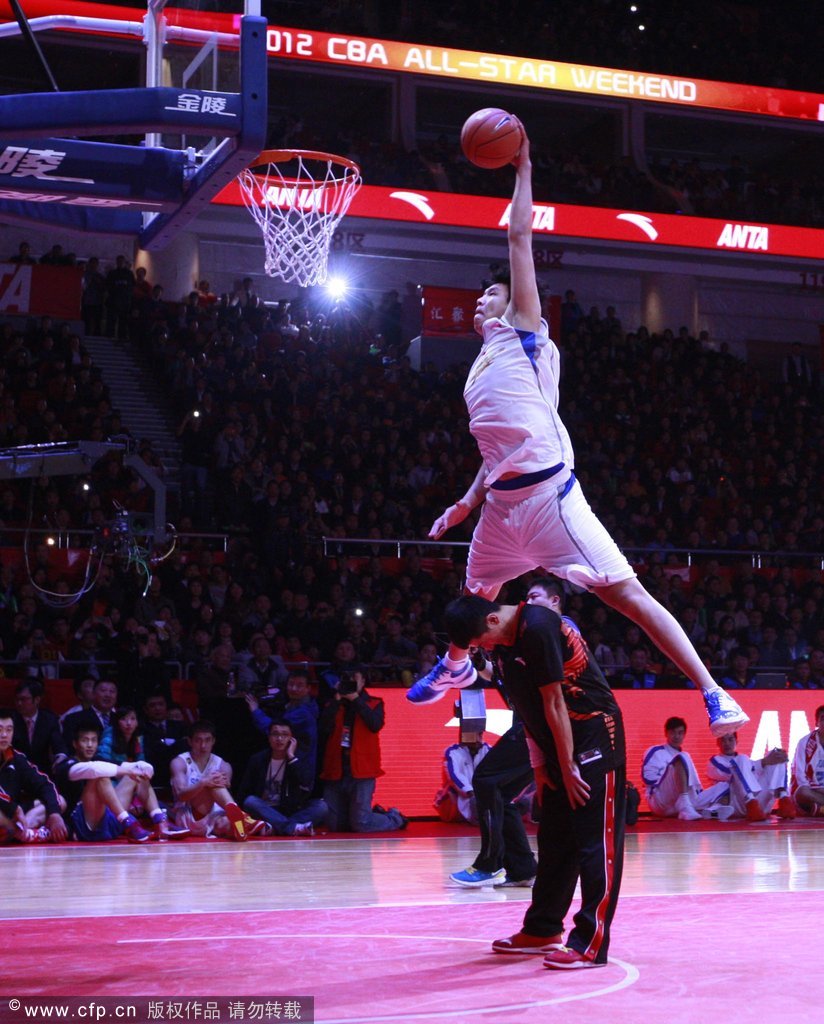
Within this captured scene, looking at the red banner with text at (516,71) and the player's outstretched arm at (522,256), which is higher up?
the red banner with text at (516,71)

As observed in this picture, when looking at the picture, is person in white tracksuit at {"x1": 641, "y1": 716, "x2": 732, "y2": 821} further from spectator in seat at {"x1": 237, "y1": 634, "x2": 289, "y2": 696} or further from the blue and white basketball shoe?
the blue and white basketball shoe

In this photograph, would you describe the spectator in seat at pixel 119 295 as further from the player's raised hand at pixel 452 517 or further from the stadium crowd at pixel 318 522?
the player's raised hand at pixel 452 517

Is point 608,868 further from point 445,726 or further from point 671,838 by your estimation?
point 445,726

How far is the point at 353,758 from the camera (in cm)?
1258

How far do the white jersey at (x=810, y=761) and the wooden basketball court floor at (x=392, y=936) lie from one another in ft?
12.2

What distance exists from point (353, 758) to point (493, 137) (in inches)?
307

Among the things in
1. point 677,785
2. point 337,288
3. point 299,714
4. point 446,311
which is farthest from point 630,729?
point 337,288

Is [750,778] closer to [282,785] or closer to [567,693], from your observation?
[282,785]

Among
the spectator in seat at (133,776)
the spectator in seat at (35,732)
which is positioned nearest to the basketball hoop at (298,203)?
the spectator in seat at (133,776)

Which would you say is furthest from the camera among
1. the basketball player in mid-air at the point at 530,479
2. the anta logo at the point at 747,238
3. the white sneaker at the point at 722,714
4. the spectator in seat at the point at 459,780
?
the anta logo at the point at 747,238

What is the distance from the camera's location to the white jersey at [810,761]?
14.3 metres

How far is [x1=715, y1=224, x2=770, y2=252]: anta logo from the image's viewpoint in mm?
24391

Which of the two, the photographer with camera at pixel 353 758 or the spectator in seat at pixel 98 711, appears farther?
the photographer with camera at pixel 353 758

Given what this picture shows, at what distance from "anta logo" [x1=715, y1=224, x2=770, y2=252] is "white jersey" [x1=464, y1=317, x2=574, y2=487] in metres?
19.3
